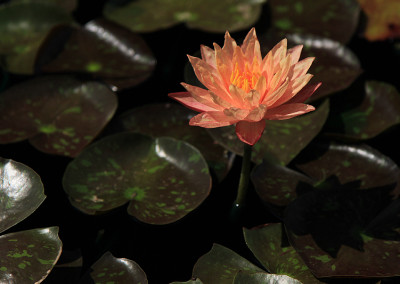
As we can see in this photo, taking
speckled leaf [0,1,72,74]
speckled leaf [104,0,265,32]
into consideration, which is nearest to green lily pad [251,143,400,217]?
speckled leaf [104,0,265,32]

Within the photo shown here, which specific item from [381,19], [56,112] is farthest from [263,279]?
[381,19]

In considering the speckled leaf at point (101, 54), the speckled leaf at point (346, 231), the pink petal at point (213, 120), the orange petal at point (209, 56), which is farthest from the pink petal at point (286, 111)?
the speckled leaf at point (101, 54)

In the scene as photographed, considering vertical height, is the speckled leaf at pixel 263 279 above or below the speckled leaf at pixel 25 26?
below

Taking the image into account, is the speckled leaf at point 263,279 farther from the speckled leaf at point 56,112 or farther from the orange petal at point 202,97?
the speckled leaf at point 56,112

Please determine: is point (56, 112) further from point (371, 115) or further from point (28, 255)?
point (371, 115)

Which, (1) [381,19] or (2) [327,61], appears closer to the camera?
(2) [327,61]
